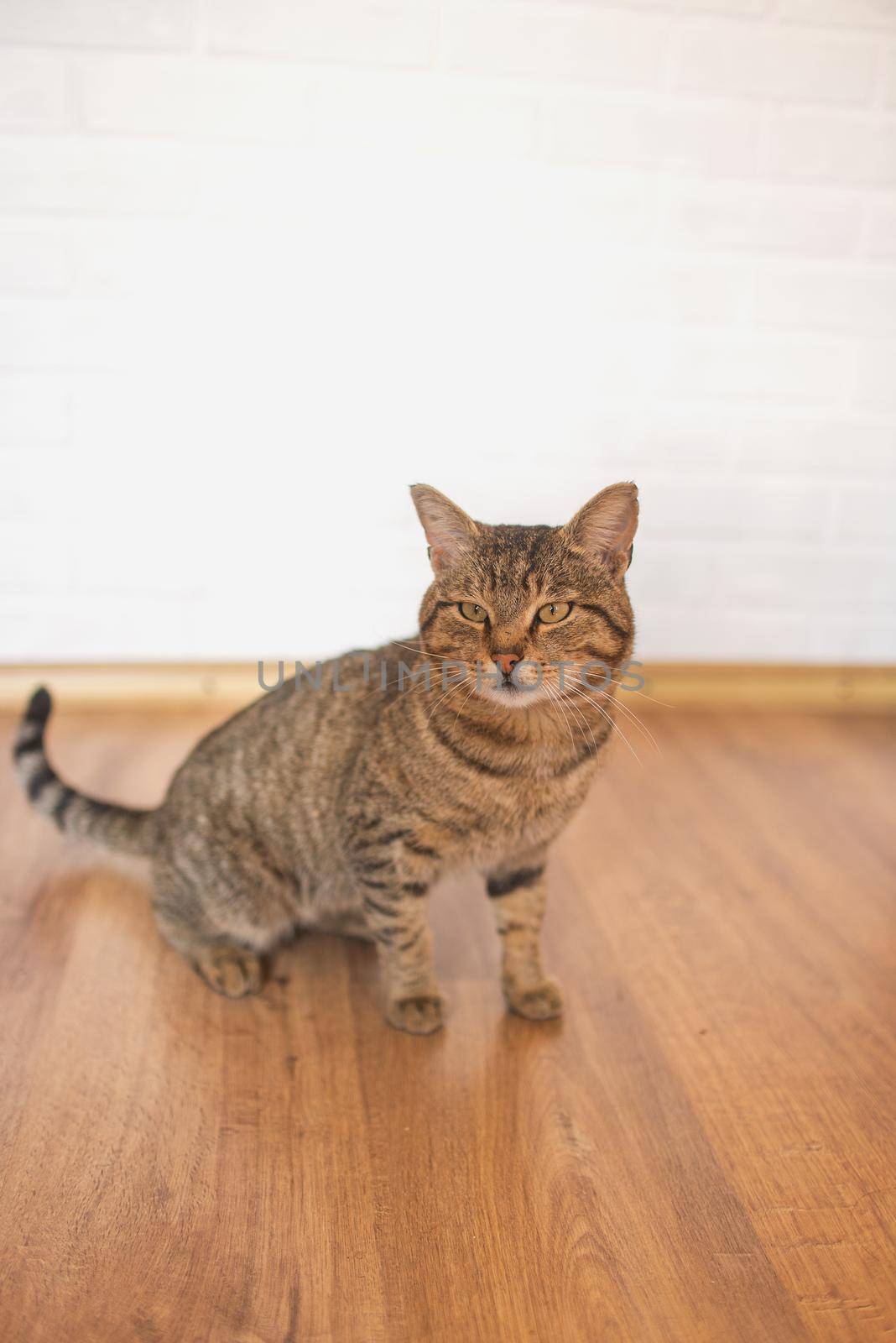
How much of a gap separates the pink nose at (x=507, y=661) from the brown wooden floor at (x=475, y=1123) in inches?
23.3

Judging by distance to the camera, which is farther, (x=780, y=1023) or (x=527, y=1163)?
(x=780, y=1023)

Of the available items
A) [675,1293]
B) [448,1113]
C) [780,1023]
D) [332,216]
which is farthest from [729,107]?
[675,1293]

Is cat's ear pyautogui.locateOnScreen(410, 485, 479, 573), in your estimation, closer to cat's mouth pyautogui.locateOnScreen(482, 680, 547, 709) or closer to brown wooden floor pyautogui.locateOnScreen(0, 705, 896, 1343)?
cat's mouth pyautogui.locateOnScreen(482, 680, 547, 709)

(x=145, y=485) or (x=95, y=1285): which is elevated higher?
(x=145, y=485)

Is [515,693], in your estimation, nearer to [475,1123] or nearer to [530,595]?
[530,595]

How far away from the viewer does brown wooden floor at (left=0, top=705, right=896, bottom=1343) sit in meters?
1.21

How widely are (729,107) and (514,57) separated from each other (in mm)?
481

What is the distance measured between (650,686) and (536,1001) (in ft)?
4.39

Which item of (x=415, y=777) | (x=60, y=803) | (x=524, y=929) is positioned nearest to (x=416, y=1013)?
(x=524, y=929)

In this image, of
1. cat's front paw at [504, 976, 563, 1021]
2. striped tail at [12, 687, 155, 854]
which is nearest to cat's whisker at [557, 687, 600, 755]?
cat's front paw at [504, 976, 563, 1021]

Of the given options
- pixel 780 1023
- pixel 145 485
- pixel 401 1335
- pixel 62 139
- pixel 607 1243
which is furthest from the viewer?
pixel 145 485

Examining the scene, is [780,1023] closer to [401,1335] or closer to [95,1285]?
[401,1335]

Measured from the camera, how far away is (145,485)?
2531mm

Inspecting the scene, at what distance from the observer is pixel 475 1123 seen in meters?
1.47
